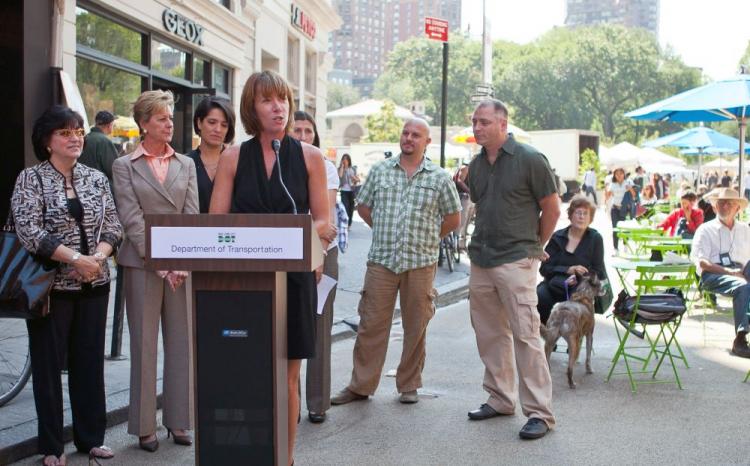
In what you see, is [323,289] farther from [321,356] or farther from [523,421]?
[523,421]

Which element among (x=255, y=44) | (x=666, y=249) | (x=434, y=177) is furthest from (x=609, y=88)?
(x=434, y=177)

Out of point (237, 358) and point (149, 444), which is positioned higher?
point (237, 358)

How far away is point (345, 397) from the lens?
6.74 metres

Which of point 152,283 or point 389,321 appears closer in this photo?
point 152,283

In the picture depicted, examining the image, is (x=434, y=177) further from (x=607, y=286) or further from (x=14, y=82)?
(x=14, y=82)

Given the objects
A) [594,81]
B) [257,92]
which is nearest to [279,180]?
[257,92]

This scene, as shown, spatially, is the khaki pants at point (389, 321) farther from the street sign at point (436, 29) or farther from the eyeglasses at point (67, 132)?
the street sign at point (436, 29)

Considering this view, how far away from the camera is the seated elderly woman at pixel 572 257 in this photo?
8.20m

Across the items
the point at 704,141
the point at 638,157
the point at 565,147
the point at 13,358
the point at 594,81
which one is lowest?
the point at 13,358

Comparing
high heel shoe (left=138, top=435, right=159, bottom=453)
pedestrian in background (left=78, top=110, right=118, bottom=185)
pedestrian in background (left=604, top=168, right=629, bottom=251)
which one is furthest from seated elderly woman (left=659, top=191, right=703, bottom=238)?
high heel shoe (left=138, top=435, right=159, bottom=453)

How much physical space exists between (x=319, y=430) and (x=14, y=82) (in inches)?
256

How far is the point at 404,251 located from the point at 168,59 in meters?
10.2

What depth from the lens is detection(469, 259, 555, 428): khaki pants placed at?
19.7ft

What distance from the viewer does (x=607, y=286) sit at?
815 centimetres
